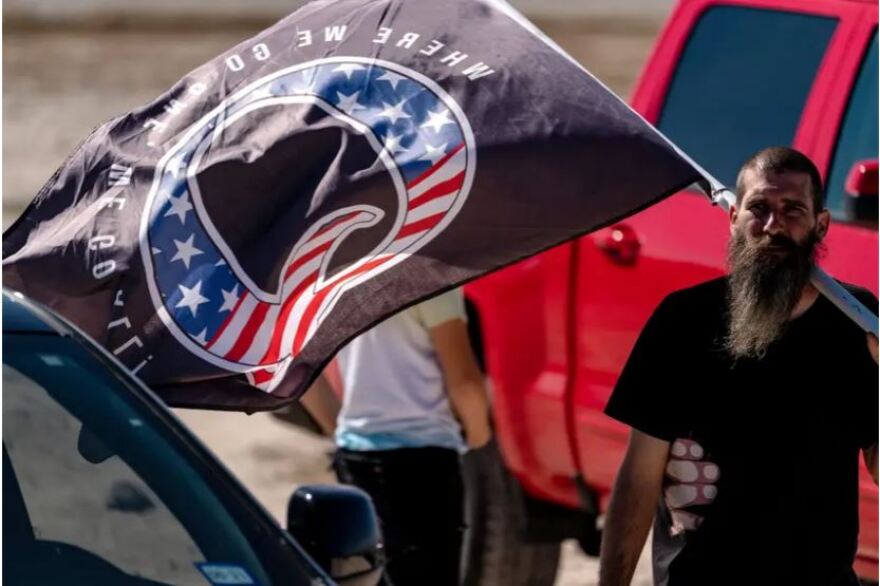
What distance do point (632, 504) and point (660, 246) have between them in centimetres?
244

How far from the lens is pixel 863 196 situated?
20.6ft

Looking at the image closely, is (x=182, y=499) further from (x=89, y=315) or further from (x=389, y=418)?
(x=389, y=418)

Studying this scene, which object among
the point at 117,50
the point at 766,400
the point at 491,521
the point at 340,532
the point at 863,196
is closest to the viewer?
the point at 340,532

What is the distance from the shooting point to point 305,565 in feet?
13.2

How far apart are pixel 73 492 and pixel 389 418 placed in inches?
84.7

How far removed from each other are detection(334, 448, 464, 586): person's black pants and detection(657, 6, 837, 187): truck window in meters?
1.41

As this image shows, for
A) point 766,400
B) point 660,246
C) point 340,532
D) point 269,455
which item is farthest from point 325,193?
point 269,455

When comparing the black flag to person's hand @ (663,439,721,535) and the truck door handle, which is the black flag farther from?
the truck door handle

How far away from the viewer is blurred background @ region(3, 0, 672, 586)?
18.1m

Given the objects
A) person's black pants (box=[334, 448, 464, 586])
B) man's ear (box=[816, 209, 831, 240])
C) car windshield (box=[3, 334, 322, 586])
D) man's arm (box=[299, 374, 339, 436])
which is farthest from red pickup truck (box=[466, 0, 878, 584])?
car windshield (box=[3, 334, 322, 586])

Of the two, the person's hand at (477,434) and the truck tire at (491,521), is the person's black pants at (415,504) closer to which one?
the person's hand at (477,434)

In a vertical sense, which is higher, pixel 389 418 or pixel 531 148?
pixel 531 148

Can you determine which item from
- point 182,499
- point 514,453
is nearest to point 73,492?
point 182,499

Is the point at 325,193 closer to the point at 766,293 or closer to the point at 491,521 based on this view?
the point at 766,293
